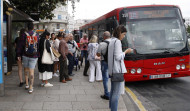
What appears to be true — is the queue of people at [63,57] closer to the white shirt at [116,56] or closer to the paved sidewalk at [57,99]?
the white shirt at [116,56]

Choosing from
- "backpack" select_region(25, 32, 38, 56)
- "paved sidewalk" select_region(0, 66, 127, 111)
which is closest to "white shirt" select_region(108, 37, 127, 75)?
"paved sidewalk" select_region(0, 66, 127, 111)

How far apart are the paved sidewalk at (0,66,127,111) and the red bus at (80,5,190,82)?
162 cm

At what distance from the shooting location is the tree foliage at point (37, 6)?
13.3m

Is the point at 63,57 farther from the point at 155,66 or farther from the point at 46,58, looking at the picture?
the point at 155,66

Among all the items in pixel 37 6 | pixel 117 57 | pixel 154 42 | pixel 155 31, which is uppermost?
pixel 37 6

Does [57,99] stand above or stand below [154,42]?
below

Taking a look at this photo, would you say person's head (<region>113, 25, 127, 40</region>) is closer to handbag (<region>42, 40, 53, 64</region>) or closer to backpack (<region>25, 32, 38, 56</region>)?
backpack (<region>25, 32, 38, 56</region>)

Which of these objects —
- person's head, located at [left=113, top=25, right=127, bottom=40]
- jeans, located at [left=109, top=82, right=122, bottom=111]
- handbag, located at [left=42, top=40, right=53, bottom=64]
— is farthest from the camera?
handbag, located at [left=42, top=40, right=53, bottom=64]

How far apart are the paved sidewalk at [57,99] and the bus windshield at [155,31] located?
6.77 feet

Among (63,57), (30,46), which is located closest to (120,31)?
(30,46)

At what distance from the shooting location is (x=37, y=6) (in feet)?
45.8

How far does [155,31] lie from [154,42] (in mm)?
439

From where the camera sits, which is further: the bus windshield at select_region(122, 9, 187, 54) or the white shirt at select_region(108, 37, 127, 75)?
the bus windshield at select_region(122, 9, 187, 54)

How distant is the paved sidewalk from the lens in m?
5.06
